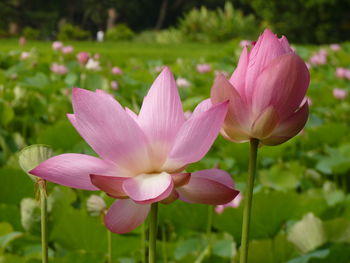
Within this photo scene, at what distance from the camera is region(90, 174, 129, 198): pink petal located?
1.00 feet

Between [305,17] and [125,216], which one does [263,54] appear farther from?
[305,17]

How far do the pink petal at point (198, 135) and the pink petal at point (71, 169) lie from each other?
0.04 m

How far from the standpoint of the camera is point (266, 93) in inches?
13.2

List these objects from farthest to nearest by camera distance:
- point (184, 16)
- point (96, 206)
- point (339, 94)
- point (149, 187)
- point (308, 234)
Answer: point (184, 16)
point (339, 94)
point (308, 234)
point (96, 206)
point (149, 187)

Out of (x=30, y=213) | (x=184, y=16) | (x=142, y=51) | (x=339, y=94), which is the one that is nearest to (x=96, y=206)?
(x=30, y=213)

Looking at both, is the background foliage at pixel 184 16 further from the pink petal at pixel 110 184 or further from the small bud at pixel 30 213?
the pink petal at pixel 110 184

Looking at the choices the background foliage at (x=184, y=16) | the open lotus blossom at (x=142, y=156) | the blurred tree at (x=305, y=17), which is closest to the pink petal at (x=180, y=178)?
the open lotus blossom at (x=142, y=156)

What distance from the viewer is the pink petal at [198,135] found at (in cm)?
31

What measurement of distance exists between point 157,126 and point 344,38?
51.5 feet

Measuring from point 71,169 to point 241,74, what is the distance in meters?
0.11

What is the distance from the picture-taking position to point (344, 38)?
15289 mm

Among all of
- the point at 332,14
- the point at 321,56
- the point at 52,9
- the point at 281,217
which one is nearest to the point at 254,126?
the point at 281,217

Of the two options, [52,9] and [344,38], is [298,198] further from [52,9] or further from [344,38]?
[52,9]

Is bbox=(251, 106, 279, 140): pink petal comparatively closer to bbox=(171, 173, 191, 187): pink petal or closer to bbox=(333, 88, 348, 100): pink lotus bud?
bbox=(171, 173, 191, 187): pink petal
